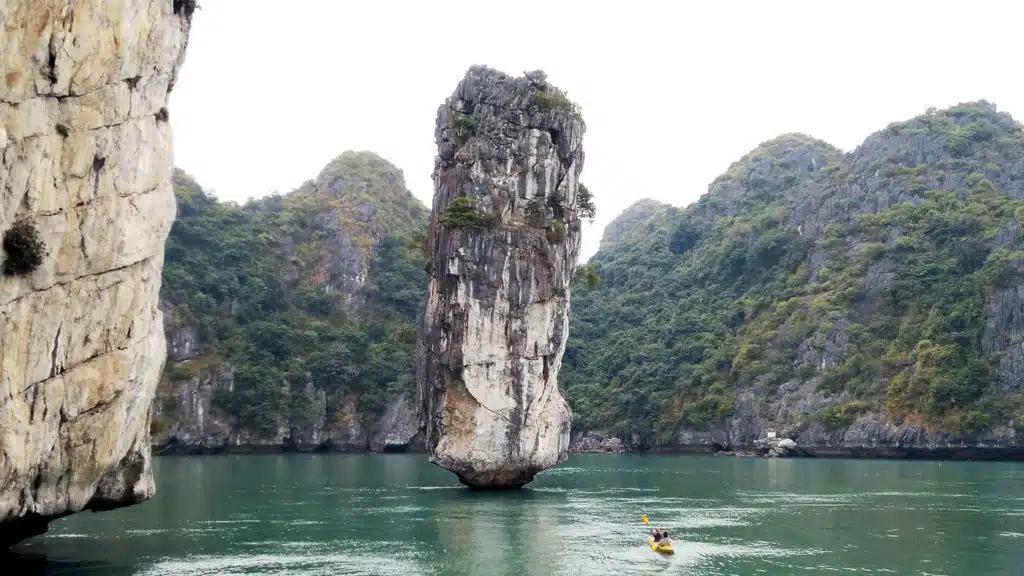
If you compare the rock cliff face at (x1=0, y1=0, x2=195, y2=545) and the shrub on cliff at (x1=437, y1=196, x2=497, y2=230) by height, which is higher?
the shrub on cliff at (x1=437, y1=196, x2=497, y2=230)

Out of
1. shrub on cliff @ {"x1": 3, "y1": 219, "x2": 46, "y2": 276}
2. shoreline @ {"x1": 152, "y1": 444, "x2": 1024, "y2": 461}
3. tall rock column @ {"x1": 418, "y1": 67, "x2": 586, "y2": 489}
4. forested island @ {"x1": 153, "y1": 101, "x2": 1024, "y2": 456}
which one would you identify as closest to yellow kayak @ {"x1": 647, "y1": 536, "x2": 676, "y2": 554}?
tall rock column @ {"x1": 418, "y1": 67, "x2": 586, "y2": 489}

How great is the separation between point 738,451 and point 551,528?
173 feet

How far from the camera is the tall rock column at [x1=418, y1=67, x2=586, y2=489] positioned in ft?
132

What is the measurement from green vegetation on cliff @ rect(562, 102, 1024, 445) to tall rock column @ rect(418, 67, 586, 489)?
37.3 metres

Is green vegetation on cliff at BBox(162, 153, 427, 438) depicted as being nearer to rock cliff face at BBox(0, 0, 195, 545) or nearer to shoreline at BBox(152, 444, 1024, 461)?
shoreline at BBox(152, 444, 1024, 461)

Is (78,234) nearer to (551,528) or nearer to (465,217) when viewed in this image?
(551,528)

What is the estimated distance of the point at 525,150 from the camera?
4244cm

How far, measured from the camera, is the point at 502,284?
40938 mm

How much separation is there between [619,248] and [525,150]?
81.0 m

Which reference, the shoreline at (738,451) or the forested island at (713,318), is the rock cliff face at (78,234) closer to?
the shoreline at (738,451)

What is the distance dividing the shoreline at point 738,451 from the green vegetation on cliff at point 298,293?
2735mm

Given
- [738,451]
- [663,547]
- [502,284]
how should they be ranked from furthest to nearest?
[738,451] < [502,284] < [663,547]

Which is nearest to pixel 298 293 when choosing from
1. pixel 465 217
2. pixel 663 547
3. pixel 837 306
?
pixel 837 306

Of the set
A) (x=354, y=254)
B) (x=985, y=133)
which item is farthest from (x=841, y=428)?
(x=354, y=254)
